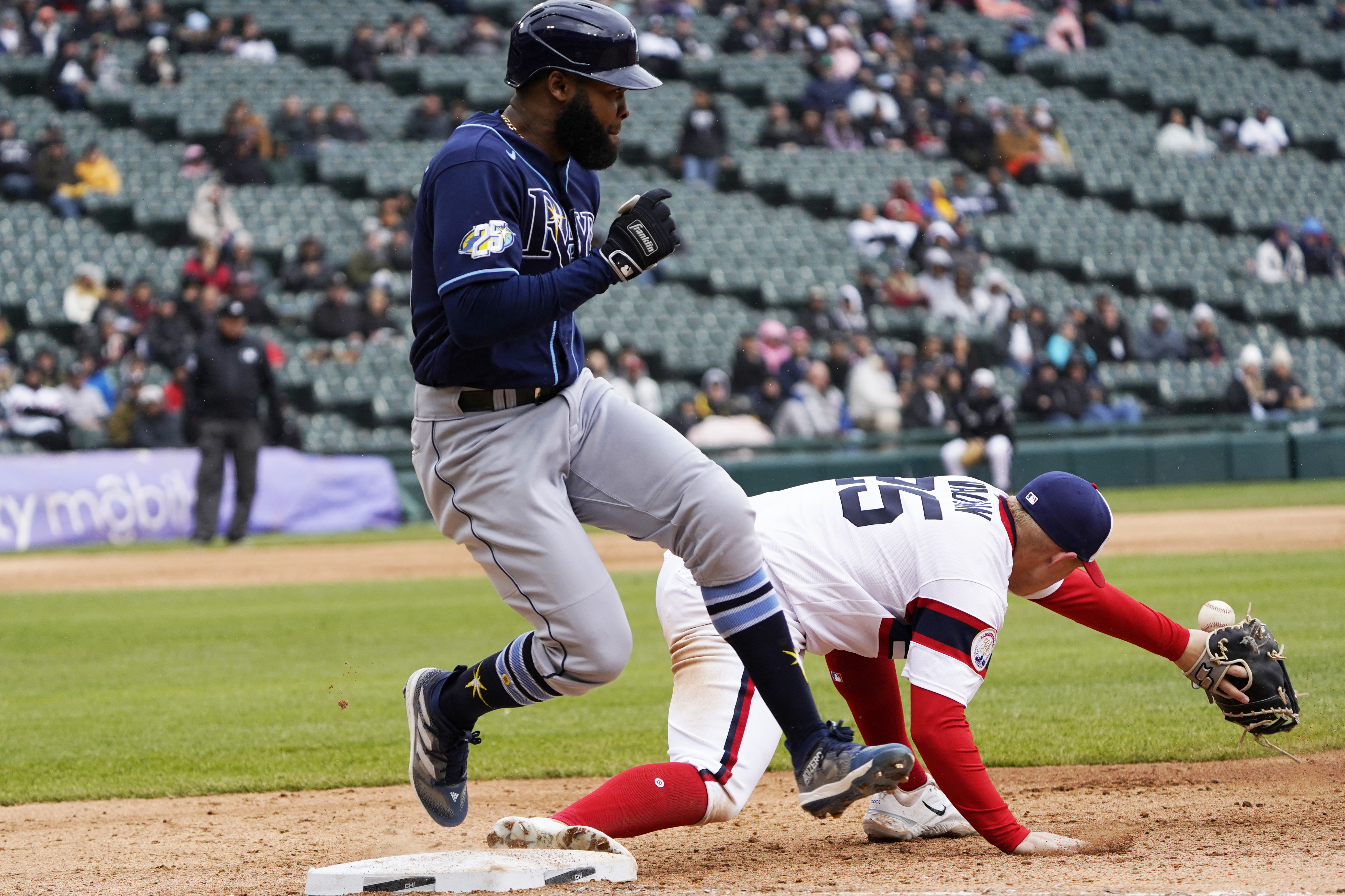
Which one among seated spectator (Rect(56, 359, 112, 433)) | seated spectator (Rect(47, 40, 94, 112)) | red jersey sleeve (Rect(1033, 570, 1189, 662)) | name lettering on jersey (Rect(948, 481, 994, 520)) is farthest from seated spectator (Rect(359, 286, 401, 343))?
name lettering on jersey (Rect(948, 481, 994, 520))

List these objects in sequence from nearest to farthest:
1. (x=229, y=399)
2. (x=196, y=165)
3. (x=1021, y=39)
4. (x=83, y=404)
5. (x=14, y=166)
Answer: (x=229, y=399) → (x=83, y=404) → (x=14, y=166) → (x=196, y=165) → (x=1021, y=39)

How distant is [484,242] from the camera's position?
134 inches

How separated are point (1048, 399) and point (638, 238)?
614 inches

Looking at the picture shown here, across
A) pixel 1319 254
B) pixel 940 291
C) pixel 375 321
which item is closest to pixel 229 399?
pixel 375 321

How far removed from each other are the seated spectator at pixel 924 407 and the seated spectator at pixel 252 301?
297 inches

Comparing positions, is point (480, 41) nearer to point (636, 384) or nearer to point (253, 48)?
point (253, 48)

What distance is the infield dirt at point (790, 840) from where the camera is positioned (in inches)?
144

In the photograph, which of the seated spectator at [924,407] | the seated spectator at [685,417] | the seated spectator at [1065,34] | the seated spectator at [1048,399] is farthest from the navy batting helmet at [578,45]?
the seated spectator at [1065,34]

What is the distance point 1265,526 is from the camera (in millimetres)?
14078

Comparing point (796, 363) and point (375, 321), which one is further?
point (796, 363)

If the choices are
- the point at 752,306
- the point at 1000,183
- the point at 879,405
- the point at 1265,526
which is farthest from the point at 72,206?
the point at 1265,526

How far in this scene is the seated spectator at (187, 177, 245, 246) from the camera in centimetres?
1856

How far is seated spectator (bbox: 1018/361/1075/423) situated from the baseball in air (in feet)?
46.1

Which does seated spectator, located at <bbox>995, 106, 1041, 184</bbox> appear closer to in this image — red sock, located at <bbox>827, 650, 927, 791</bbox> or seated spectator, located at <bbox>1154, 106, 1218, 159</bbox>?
seated spectator, located at <bbox>1154, 106, 1218, 159</bbox>
